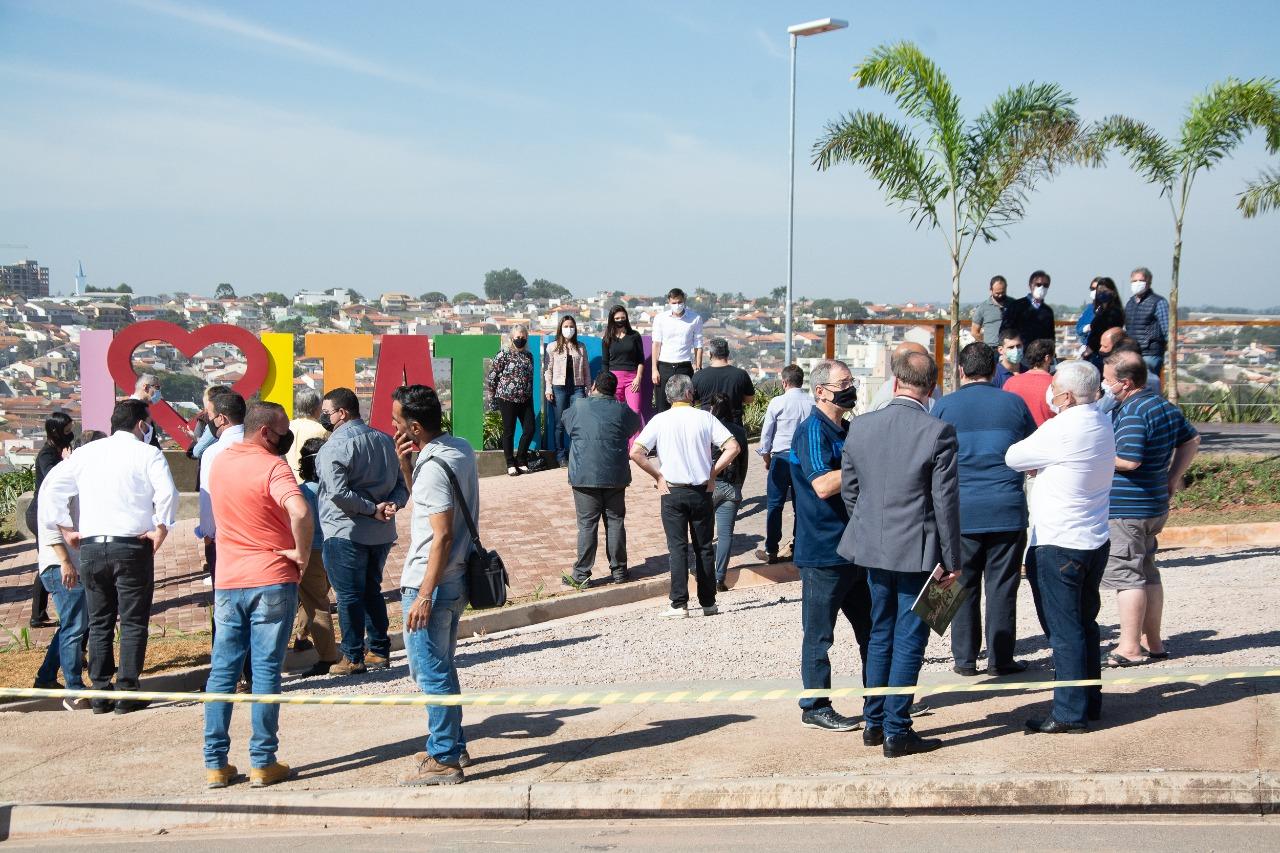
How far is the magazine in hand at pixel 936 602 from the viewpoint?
5.76 meters

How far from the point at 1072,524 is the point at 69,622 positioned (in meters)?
5.92

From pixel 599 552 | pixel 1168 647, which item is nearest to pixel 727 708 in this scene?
pixel 1168 647

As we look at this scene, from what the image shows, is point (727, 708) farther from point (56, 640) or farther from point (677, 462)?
point (56, 640)

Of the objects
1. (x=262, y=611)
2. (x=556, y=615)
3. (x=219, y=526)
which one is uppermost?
(x=219, y=526)

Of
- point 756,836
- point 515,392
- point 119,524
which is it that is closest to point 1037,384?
point 756,836

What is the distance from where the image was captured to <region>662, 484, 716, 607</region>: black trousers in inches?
385

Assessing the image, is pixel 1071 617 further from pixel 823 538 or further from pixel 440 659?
pixel 440 659

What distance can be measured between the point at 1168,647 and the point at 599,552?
20.3 ft

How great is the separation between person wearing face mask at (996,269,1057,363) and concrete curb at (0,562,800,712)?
4.77 m

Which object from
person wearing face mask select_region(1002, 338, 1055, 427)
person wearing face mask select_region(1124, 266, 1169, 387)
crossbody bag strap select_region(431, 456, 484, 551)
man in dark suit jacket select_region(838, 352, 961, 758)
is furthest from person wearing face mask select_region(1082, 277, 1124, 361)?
crossbody bag strap select_region(431, 456, 484, 551)

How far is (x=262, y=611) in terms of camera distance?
243 inches

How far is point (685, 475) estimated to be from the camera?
9.67 meters

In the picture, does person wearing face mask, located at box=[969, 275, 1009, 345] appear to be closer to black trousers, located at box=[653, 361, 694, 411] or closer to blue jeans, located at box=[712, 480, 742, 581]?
black trousers, located at box=[653, 361, 694, 411]

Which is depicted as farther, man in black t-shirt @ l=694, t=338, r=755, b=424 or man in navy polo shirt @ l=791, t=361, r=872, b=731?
man in black t-shirt @ l=694, t=338, r=755, b=424
